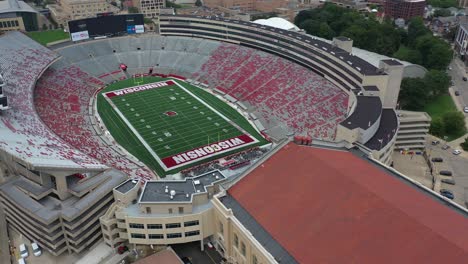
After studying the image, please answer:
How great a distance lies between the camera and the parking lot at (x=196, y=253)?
40.8 metres

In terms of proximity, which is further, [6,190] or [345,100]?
[345,100]

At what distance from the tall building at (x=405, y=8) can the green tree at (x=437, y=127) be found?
91906 mm

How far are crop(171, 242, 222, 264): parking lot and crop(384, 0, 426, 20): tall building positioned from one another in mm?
134448

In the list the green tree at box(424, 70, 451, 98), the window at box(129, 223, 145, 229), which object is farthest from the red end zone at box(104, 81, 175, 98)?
the green tree at box(424, 70, 451, 98)

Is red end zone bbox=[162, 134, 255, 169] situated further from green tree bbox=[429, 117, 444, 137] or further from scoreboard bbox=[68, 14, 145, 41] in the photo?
scoreboard bbox=[68, 14, 145, 41]

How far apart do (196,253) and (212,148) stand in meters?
23.5

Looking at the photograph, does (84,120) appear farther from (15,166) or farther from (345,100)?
(345,100)

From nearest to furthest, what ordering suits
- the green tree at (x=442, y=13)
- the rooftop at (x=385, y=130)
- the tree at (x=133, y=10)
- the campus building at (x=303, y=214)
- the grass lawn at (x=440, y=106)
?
the campus building at (x=303, y=214), the rooftop at (x=385, y=130), the grass lawn at (x=440, y=106), the green tree at (x=442, y=13), the tree at (x=133, y=10)

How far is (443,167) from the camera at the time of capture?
59.3m

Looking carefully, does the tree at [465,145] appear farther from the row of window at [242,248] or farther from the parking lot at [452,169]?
the row of window at [242,248]

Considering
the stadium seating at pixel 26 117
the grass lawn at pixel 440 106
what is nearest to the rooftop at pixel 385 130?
the grass lawn at pixel 440 106

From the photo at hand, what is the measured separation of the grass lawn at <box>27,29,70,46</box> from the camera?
130000 mm

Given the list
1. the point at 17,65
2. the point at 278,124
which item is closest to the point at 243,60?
the point at 278,124

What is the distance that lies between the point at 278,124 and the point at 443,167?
26104mm
